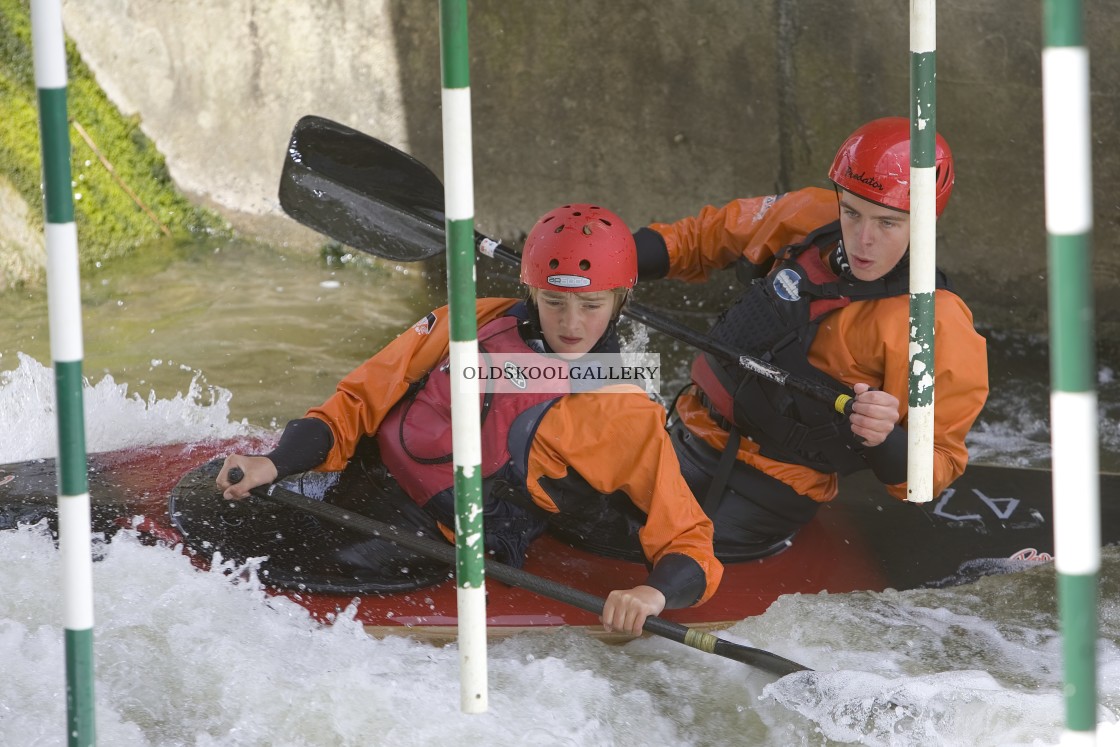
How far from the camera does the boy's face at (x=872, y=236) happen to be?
2518mm

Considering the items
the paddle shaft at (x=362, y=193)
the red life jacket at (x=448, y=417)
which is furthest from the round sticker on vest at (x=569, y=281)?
the paddle shaft at (x=362, y=193)

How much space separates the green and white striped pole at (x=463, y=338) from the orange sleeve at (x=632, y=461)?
804 millimetres

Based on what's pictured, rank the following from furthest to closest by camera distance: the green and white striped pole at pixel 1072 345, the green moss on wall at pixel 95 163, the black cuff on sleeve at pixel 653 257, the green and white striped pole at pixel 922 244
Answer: the green moss on wall at pixel 95 163 < the black cuff on sleeve at pixel 653 257 < the green and white striped pole at pixel 922 244 < the green and white striped pole at pixel 1072 345

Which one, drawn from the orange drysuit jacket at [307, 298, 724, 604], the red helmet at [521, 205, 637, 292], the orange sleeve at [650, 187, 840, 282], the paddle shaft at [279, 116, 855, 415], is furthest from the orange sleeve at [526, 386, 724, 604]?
the paddle shaft at [279, 116, 855, 415]

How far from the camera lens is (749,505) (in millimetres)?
2771

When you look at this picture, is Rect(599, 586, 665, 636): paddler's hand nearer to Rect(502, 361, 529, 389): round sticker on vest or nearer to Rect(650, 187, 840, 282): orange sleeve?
Rect(502, 361, 529, 389): round sticker on vest

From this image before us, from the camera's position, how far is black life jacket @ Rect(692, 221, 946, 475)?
2631 mm

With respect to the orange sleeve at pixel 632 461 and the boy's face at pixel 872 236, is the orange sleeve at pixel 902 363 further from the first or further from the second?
the orange sleeve at pixel 632 461

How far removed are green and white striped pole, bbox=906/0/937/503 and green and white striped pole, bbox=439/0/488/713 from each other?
0.77m

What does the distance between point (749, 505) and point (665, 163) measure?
2.59 meters

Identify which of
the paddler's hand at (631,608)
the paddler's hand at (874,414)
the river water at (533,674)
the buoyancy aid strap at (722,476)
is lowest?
the river water at (533,674)

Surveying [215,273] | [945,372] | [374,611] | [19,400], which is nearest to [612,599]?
[374,611]

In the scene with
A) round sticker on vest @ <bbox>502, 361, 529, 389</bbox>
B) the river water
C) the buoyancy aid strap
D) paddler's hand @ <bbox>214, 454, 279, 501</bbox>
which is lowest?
the river water

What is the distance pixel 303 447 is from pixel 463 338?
3.39ft
